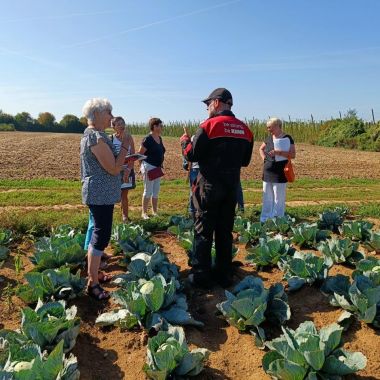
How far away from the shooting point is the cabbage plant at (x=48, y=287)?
433 centimetres

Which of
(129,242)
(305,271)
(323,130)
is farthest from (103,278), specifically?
(323,130)

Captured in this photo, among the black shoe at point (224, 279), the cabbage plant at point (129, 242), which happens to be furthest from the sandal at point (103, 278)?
the black shoe at point (224, 279)

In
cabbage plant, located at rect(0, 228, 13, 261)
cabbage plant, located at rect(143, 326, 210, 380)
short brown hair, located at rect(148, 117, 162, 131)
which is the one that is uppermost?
short brown hair, located at rect(148, 117, 162, 131)

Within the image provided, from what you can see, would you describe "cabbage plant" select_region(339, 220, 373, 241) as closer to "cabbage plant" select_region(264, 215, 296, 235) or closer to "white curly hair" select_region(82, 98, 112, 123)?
"cabbage plant" select_region(264, 215, 296, 235)

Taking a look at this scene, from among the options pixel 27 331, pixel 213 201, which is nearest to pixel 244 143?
pixel 213 201

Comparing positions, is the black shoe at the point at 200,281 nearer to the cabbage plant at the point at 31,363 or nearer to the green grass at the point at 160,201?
the cabbage plant at the point at 31,363

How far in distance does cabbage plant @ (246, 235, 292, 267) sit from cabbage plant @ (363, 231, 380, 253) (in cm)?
143

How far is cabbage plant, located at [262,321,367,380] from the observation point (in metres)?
2.96

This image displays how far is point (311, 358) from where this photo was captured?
296 cm

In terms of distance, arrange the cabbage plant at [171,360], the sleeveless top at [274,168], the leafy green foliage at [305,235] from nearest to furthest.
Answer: the cabbage plant at [171,360] < the leafy green foliage at [305,235] < the sleeveless top at [274,168]

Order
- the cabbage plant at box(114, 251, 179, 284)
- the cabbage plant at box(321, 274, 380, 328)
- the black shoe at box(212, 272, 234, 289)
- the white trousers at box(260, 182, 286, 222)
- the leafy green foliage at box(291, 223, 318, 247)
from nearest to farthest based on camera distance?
1. the cabbage plant at box(321, 274, 380, 328)
2. the cabbage plant at box(114, 251, 179, 284)
3. the black shoe at box(212, 272, 234, 289)
4. the leafy green foliage at box(291, 223, 318, 247)
5. the white trousers at box(260, 182, 286, 222)

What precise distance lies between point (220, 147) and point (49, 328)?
2.43 metres

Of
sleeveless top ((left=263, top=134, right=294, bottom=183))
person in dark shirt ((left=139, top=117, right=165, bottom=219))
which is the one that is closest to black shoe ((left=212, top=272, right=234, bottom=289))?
sleeveless top ((left=263, top=134, right=294, bottom=183))

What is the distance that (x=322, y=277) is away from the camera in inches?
182
